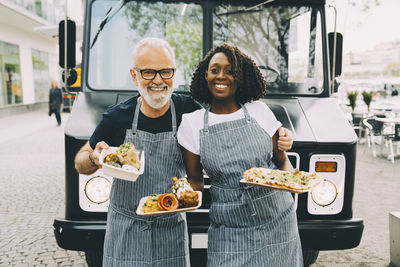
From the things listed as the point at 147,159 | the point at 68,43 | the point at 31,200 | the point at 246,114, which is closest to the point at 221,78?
the point at 246,114

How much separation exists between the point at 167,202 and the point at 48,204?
4.52 metres

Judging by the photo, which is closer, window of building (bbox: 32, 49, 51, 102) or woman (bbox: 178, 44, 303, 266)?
woman (bbox: 178, 44, 303, 266)

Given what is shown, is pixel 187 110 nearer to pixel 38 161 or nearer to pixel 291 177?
pixel 291 177

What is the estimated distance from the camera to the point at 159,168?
2.12 metres

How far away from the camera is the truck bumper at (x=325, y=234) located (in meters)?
2.99

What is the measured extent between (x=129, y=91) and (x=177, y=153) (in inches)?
63.6

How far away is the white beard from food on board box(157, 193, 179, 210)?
1.58ft

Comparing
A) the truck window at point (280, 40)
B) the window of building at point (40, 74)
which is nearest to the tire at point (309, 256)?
the truck window at point (280, 40)

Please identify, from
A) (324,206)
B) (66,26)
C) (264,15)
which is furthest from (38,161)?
(324,206)

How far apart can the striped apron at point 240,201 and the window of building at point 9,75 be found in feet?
60.2

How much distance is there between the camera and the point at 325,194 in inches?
120

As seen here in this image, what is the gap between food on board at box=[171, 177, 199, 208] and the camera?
6.55 feet

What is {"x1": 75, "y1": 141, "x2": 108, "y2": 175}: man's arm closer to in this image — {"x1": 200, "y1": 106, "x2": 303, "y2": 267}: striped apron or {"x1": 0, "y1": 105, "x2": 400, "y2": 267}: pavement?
{"x1": 200, "y1": 106, "x2": 303, "y2": 267}: striped apron

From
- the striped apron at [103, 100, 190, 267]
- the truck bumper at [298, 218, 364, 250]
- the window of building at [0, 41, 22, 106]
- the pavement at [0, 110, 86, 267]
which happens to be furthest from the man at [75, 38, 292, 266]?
the window of building at [0, 41, 22, 106]
